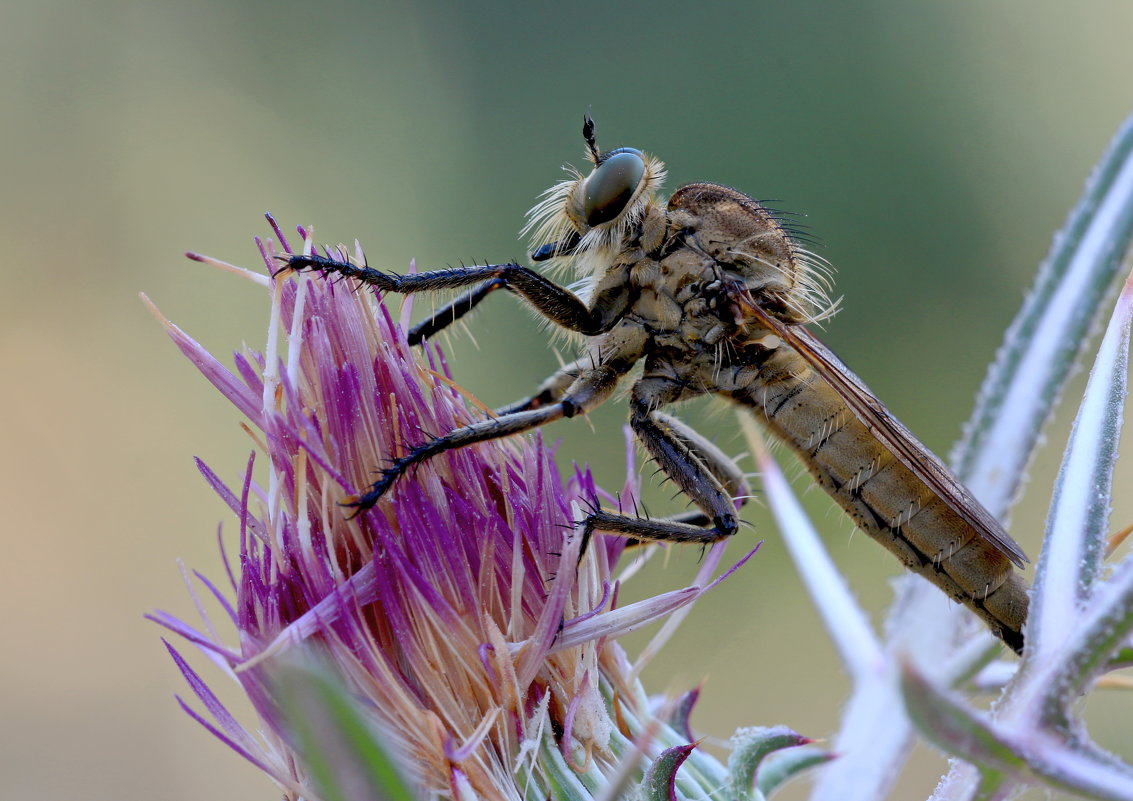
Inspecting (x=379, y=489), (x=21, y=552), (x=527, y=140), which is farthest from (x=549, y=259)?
(x=527, y=140)

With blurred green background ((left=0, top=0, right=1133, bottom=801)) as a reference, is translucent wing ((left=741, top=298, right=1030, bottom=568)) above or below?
below

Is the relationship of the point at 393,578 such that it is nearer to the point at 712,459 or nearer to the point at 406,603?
the point at 406,603

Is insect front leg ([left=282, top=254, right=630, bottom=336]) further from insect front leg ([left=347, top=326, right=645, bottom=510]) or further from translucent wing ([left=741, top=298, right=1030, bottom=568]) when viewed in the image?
translucent wing ([left=741, top=298, right=1030, bottom=568])

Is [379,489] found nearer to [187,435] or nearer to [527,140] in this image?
[187,435]

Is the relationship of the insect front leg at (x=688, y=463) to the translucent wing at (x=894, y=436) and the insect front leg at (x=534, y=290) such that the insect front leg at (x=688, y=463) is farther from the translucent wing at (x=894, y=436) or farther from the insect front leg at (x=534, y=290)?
the translucent wing at (x=894, y=436)

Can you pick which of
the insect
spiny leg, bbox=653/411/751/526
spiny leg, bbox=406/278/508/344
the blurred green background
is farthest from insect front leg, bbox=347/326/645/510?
the blurred green background

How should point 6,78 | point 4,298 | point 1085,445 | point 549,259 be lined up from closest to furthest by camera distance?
1. point 1085,445
2. point 549,259
3. point 4,298
4. point 6,78

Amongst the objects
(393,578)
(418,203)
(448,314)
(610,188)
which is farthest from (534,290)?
(418,203)
